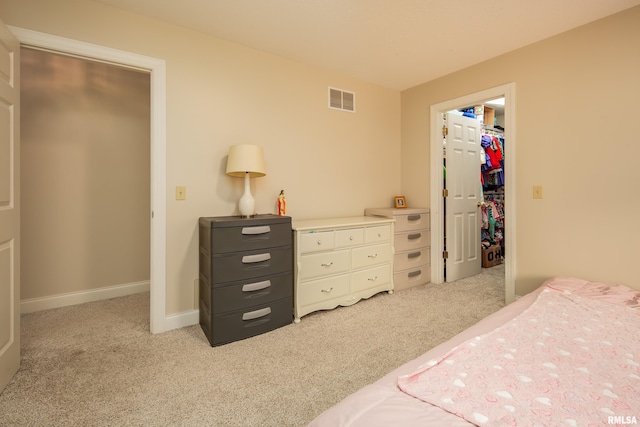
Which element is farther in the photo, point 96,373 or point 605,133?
point 605,133

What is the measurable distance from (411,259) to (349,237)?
1.02m

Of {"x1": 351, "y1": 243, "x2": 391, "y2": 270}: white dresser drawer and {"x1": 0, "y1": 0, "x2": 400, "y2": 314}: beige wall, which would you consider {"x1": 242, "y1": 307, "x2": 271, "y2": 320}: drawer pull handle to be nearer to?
{"x1": 0, "y1": 0, "x2": 400, "y2": 314}: beige wall

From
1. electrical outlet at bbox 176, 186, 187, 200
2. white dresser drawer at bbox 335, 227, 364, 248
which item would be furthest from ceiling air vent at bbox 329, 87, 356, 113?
electrical outlet at bbox 176, 186, 187, 200

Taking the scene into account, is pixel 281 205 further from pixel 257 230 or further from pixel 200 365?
pixel 200 365

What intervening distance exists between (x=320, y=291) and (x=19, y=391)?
6.28 feet

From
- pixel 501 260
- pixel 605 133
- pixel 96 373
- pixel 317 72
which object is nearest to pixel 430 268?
pixel 501 260

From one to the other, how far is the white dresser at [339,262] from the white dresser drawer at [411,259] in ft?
0.44

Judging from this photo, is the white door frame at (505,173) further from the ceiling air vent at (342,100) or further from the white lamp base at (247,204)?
the white lamp base at (247,204)

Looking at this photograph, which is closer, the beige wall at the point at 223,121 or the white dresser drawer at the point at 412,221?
the beige wall at the point at 223,121

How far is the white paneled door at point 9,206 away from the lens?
1572mm

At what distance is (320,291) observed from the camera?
2.62 meters

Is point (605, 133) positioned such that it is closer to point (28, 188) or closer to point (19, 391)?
point (19, 391)

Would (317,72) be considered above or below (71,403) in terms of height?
above

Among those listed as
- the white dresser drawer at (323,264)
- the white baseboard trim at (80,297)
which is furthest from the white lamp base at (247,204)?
the white baseboard trim at (80,297)
